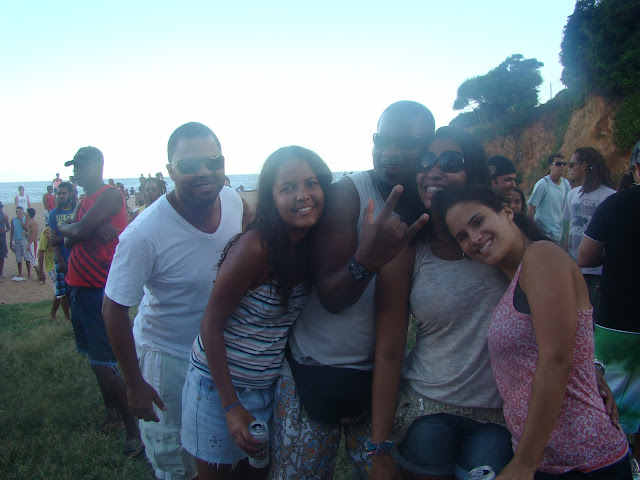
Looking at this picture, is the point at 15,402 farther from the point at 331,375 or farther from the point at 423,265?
the point at 423,265

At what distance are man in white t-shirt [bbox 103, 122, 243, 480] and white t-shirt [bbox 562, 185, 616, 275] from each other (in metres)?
4.21

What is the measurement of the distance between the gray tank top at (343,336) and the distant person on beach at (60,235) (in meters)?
3.54

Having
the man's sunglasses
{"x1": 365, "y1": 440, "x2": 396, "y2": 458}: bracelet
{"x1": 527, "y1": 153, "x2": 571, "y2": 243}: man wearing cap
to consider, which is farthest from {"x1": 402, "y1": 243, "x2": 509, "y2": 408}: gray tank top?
{"x1": 527, "y1": 153, "x2": 571, "y2": 243}: man wearing cap

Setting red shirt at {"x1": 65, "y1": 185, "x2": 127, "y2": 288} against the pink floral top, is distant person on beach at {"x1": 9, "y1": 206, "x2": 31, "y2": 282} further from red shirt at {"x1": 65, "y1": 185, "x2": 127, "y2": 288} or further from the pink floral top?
the pink floral top

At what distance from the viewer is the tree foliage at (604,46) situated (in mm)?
16266

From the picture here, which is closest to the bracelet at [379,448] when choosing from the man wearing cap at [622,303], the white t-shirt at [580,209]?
the man wearing cap at [622,303]

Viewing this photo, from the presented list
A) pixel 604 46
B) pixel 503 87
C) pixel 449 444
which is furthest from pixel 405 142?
pixel 503 87

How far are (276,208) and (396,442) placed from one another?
1206mm

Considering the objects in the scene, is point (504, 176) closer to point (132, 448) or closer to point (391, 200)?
point (391, 200)

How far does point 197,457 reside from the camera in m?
2.10

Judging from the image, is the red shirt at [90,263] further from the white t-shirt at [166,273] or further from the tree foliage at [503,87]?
the tree foliage at [503,87]

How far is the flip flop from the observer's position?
12.5ft

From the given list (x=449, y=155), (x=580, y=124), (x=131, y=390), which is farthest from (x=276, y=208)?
(x=580, y=124)

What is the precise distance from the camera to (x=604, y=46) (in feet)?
56.4
